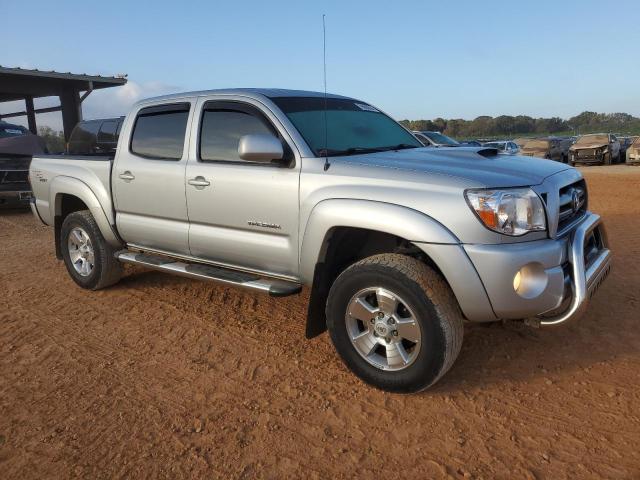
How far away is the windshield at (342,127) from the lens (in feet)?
12.5

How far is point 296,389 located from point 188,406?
2.18 ft

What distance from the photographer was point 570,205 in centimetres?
345

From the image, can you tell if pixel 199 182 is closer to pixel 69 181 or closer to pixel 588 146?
pixel 69 181

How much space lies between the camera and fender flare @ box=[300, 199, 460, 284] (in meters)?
2.98

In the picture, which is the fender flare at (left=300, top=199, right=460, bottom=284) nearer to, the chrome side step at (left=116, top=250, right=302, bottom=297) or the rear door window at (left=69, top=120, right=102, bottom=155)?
the chrome side step at (left=116, top=250, right=302, bottom=297)

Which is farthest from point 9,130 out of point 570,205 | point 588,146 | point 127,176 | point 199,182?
point 588,146

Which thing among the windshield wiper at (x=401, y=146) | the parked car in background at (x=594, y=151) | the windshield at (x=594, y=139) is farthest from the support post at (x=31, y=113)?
the windshield at (x=594, y=139)

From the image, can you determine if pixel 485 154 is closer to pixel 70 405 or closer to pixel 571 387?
pixel 571 387

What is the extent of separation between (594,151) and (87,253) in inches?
944

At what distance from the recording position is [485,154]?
3762 mm

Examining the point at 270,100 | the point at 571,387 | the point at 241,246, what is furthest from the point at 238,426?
the point at 270,100

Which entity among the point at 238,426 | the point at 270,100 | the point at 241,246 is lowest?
the point at 238,426

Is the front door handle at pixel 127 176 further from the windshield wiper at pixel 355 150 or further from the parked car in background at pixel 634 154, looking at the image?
the parked car in background at pixel 634 154

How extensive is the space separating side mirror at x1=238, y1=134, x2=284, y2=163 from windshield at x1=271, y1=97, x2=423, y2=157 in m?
0.28
